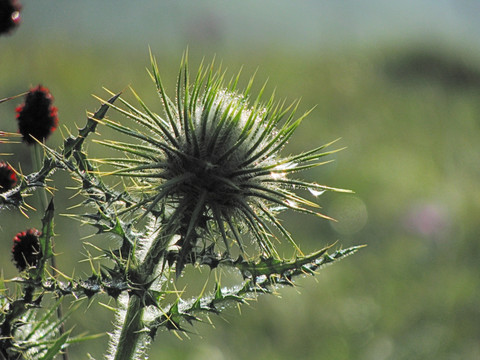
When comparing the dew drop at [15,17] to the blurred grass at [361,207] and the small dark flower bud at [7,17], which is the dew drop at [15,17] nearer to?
the small dark flower bud at [7,17]

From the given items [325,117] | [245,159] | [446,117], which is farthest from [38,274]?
[446,117]

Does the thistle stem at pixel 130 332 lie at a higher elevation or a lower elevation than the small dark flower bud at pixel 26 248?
lower

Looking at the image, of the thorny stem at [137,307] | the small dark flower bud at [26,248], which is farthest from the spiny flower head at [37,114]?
the thorny stem at [137,307]

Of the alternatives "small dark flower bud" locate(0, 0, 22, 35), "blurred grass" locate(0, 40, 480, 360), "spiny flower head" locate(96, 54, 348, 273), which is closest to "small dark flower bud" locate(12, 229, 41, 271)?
"spiny flower head" locate(96, 54, 348, 273)

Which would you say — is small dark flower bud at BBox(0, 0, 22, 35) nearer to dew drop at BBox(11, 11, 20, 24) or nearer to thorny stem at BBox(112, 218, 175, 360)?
dew drop at BBox(11, 11, 20, 24)

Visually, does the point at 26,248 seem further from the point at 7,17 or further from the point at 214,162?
the point at 7,17

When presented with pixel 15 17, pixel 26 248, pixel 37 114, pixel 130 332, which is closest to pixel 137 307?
pixel 130 332
